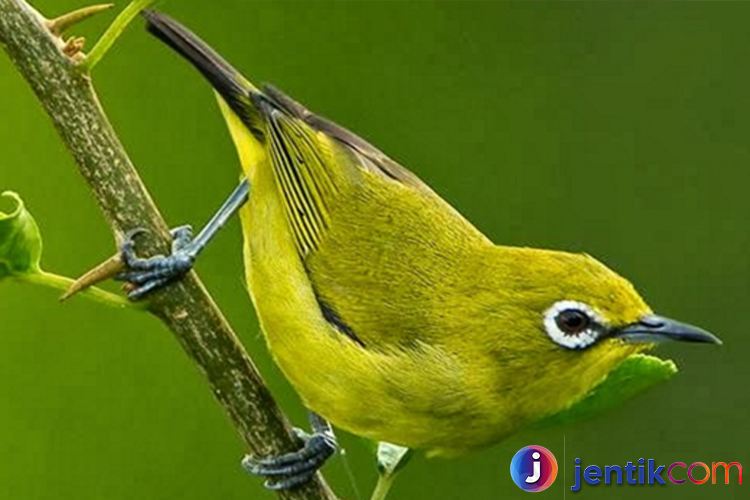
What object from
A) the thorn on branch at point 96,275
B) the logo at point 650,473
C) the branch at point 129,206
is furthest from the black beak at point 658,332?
the thorn on branch at point 96,275

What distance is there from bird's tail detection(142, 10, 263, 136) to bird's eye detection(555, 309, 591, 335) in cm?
96

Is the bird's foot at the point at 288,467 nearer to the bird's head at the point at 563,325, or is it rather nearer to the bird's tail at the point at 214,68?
the bird's head at the point at 563,325

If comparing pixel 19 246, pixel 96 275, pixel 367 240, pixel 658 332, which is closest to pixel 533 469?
pixel 658 332

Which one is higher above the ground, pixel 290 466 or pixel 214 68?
pixel 214 68

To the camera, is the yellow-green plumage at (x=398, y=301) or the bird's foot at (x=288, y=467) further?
the yellow-green plumage at (x=398, y=301)

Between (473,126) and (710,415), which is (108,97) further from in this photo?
(710,415)

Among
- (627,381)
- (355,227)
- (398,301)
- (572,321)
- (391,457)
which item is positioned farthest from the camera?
(355,227)

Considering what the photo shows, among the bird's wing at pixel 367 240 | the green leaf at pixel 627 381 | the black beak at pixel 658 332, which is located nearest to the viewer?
the green leaf at pixel 627 381

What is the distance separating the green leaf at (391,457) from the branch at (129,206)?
0.81 ft

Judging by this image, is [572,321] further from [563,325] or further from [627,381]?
[627,381]

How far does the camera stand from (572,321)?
13.7 feet

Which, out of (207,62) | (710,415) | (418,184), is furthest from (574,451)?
(207,62)

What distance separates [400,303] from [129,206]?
4.14 feet

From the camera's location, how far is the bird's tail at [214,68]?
172 inches
